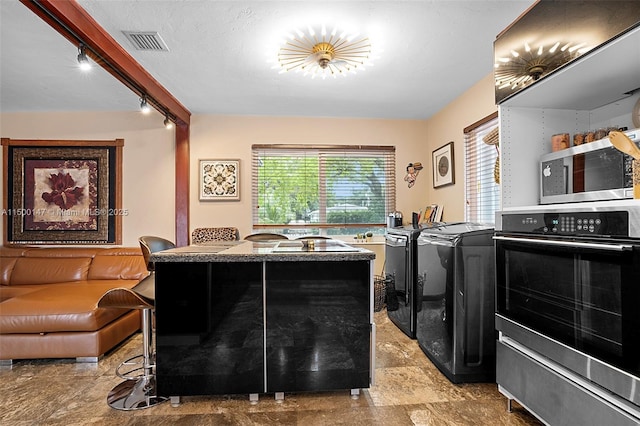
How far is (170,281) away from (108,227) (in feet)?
9.77

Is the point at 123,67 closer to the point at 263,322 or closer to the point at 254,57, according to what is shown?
the point at 254,57

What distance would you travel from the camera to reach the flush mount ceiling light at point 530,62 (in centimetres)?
155

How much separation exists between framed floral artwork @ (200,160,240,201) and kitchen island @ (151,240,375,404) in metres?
2.52

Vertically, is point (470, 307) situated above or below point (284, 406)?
above

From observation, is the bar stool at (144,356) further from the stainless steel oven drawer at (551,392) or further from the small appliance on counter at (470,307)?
the stainless steel oven drawer at (551,392)

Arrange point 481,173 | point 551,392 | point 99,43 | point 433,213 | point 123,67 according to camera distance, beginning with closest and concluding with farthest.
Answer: point 551,392, point 99,43, point 123,67, point 481,173, point 433,213

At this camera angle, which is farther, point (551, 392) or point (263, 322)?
point (263, 322)

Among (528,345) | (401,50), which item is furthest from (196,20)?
(528,345)

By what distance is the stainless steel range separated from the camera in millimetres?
1206

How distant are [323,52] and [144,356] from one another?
2.47 metres

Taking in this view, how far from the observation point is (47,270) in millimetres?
3775

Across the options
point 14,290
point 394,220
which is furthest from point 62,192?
point 394,220

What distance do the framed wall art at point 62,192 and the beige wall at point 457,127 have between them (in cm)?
403

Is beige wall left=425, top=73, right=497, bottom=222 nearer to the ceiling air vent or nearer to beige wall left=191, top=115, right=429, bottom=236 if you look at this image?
beige wall left=191, top=115, right=429, bottom=236
